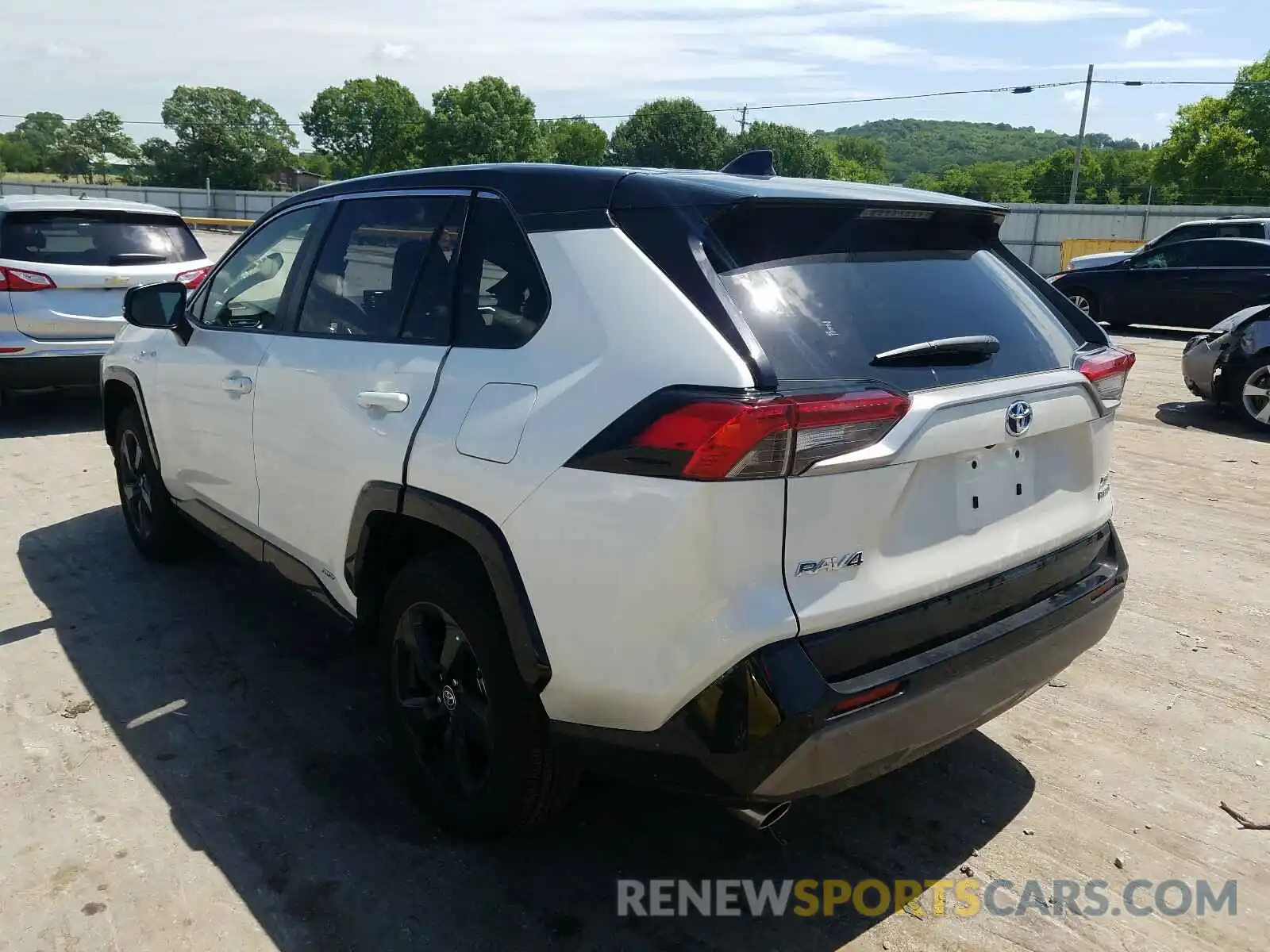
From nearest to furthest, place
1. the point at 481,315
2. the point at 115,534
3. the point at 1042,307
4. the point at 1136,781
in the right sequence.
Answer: the point at 481,315, the point at 1042,307, the point at 1136,781, the point at 115,534

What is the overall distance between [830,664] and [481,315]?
1.34 meters

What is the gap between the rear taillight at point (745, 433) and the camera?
2.05 metres

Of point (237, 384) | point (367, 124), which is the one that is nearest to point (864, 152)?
point (367, 124)

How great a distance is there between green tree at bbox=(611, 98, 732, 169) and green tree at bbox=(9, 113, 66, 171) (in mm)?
53113

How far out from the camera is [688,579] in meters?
2.10

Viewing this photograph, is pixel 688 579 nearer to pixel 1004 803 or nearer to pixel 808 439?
pixel 808 439

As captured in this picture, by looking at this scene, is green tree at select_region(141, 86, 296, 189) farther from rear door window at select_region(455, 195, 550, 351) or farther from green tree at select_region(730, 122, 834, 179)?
rear door window at select_region(455, 195, 550, 351)

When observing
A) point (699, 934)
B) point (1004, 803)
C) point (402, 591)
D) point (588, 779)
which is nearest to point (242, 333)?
point (402, 591)

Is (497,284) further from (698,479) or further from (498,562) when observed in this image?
(698,479)

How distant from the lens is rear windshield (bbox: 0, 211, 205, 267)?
24.3 ft

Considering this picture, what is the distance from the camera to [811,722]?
2.09 meters

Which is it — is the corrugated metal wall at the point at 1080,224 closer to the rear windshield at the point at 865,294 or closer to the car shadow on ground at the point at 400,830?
the rear windshield at the point at 865,294

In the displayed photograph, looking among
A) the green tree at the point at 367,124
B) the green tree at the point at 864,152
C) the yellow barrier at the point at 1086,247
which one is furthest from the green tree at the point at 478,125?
the yellow barrier at the point at 1086,247
